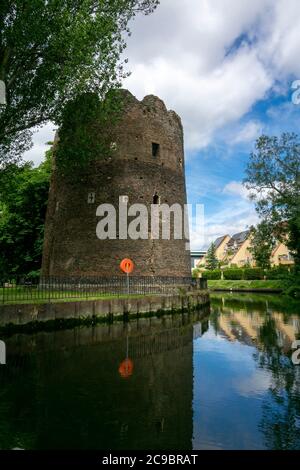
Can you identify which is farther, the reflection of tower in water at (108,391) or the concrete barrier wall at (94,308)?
the concrete barrier wall at (94,308)

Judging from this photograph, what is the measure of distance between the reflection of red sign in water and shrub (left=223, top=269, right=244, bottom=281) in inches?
1783

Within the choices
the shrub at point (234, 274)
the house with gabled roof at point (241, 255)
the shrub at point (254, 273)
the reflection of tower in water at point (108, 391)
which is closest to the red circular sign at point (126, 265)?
the reflection of tower in water at point (108, 391)

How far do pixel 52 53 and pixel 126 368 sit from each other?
416 inches

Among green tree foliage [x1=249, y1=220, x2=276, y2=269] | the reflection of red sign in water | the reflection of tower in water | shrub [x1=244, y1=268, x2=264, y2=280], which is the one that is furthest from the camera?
shrub [x1=244, y1=268, x2=264, y2=280]

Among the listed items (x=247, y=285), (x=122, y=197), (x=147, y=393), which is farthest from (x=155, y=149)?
(x=247, y=285)

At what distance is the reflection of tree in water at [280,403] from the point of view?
15.9 feet

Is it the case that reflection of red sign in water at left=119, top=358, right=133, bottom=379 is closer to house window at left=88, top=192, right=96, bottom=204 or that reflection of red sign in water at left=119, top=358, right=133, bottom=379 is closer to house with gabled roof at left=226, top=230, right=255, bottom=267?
house window at left=88, top=192, right=96, bottom=204

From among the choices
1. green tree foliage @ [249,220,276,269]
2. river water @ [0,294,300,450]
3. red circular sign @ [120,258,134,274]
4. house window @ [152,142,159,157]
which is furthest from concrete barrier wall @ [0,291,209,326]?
green tree foliage @ [249,220,276,269]

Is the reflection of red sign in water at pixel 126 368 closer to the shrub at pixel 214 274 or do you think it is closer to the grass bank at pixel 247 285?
the grass bank at pixel 247 285

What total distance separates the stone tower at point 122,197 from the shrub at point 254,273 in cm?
2729

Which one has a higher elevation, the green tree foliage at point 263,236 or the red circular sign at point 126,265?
Answer: the green tree foliage at point 263,236

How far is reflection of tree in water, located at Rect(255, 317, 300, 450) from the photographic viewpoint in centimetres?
486

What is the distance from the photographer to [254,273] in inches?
1967
